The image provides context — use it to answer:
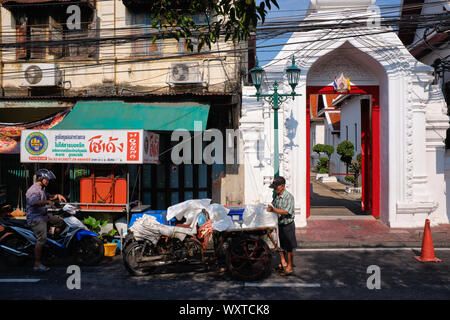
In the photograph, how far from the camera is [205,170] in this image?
12672 mm

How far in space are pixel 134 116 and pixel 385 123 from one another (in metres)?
7.52

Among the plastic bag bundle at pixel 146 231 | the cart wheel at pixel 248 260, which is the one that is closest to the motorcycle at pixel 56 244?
the plastic bag bundle at pixel 146 231

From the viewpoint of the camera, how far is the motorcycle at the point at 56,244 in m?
7.16

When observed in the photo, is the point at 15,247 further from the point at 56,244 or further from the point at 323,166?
the point at 323,166

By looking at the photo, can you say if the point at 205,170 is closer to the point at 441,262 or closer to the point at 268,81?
the point at 268,81

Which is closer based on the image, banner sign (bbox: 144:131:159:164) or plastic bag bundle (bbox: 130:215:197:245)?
plastic bag bundle (bbox: 130:215:197:245)

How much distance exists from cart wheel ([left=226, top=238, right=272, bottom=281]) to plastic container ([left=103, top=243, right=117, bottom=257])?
2962 mm

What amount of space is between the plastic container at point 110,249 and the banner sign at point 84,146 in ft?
6.11

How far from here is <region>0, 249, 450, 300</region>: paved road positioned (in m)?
5.48

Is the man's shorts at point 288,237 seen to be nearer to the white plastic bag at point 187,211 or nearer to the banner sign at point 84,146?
the white plastic bag at point 187,211

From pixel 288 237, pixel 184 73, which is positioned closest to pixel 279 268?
pixel 288 237

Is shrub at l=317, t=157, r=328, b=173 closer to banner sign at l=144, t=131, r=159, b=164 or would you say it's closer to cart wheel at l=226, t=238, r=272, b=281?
banner sign at l=144, t=131, r=159, b=164

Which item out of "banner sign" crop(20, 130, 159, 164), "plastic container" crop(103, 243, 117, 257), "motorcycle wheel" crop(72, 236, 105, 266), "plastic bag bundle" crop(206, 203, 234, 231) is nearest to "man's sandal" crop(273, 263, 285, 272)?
"plastic bag bundle" crop(206, 203, 234, 231)
